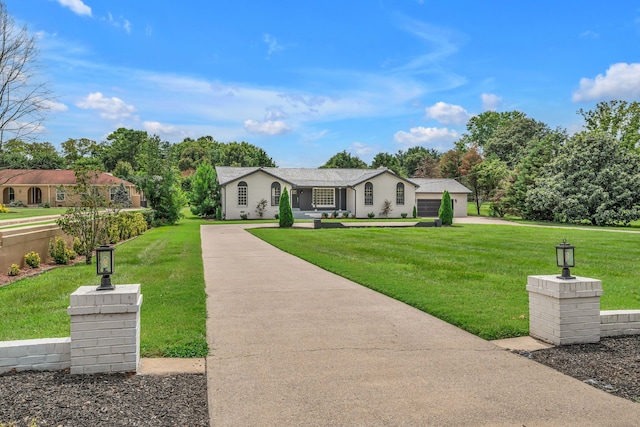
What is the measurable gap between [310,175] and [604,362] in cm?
4003

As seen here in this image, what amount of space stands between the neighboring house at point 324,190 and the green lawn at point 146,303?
83.7 feet

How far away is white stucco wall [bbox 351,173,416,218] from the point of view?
41.8 m

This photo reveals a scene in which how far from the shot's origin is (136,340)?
4586 millimetres

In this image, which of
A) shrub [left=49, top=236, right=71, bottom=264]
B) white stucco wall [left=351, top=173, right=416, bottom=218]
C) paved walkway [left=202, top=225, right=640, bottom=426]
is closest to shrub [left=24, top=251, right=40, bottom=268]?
shrub [left=49, top=236, right=71, bottom=264]

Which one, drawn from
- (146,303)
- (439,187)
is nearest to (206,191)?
(439,187)

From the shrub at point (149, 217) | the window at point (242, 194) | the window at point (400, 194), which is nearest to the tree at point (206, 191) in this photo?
the window at point (242, 194)

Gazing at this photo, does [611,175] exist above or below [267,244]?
above

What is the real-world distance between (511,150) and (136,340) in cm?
7366

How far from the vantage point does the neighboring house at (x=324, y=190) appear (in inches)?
1532

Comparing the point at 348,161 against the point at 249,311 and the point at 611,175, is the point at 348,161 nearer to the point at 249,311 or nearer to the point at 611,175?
the point at 611,175

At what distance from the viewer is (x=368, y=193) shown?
42156 mm

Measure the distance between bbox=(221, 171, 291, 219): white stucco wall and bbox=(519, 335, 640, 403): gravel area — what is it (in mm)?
32981

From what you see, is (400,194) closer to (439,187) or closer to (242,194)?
(439,187)

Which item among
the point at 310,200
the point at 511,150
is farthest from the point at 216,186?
the point at 511,150
